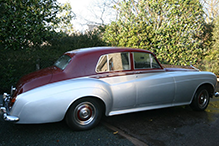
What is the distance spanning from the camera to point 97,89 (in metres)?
3.59

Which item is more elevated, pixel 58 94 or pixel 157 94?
pixel 58 94

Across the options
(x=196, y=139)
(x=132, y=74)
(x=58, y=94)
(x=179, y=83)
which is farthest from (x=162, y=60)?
(x=58, y=94)

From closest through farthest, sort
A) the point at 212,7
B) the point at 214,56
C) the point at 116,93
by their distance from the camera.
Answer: the point at 116,93 → the point at 214,56 → the point at 212,7

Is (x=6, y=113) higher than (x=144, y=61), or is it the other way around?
(x=144, y=61)

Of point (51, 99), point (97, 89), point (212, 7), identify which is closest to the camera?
point (51, 99)

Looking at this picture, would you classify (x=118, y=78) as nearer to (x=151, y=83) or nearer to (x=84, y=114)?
(x=151, y=83)

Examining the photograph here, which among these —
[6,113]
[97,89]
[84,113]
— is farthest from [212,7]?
[6,113]

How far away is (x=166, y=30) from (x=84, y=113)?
6696mm

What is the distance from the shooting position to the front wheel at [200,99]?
4.79 meters

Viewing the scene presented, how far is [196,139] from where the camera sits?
3402 millimetres

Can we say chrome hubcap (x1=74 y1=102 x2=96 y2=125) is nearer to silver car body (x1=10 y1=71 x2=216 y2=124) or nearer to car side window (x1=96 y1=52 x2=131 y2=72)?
silver car body (x1=10 y1=71 x2=216 y2=124)

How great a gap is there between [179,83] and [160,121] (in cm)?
96

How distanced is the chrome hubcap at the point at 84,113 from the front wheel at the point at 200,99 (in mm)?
2584

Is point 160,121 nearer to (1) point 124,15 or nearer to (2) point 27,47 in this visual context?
(2) point 27,47
